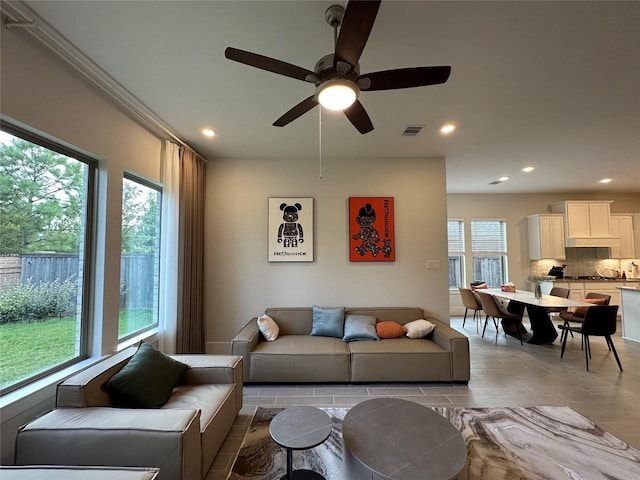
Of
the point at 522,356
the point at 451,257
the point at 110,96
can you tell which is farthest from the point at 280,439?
the point at 451,257

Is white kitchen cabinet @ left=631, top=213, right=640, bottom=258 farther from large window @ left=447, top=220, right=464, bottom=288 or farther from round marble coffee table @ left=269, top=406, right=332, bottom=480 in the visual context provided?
round marble coffee table @ left=269, top=406, right=332, bottom=480

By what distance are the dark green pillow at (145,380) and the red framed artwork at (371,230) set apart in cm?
264

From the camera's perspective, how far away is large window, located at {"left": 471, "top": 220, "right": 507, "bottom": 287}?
274 inches

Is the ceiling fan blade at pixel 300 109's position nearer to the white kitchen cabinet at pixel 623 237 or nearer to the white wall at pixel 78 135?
the white wall at pixel 78 135

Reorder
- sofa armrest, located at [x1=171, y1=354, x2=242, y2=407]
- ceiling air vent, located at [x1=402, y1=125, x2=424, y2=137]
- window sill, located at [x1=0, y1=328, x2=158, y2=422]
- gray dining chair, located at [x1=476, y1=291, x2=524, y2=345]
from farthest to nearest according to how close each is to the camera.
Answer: gray dining chair, located at [x1=476, y1=291, x2=524, y2=345]
ceiling air vent, located at [x1=402, y1=125, x2=424, y2=137]
sofa armrest, located at [x1=171, y1=354, x2=242, y2=407]
window sill, located at [x1=0, y1=328, x2=158, y2=422]

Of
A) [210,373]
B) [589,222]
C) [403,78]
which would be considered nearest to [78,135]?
[210,373]

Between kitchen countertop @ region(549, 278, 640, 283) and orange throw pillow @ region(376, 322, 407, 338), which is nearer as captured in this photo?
orange throw pillow @ region(376, 322, 407, 338)

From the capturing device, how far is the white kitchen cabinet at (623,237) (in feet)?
21.4

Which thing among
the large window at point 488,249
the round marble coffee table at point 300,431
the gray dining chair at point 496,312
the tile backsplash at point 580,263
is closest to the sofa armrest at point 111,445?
the round marble coffee table at point 300,431

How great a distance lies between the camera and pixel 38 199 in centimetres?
204

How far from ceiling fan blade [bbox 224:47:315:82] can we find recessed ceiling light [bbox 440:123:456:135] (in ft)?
7.09

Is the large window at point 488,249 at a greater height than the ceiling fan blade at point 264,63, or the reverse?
the ceiling fan blade at point 264,63

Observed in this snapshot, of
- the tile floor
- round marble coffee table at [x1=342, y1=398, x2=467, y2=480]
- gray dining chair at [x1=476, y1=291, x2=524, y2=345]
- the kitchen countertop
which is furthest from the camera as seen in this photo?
the kitchen countertop

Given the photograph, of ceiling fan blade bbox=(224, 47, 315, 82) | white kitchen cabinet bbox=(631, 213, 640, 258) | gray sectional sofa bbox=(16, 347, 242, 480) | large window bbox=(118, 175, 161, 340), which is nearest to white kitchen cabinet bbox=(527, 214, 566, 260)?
white kitchen cabinet bbox=(631, 213, 640, 258)
